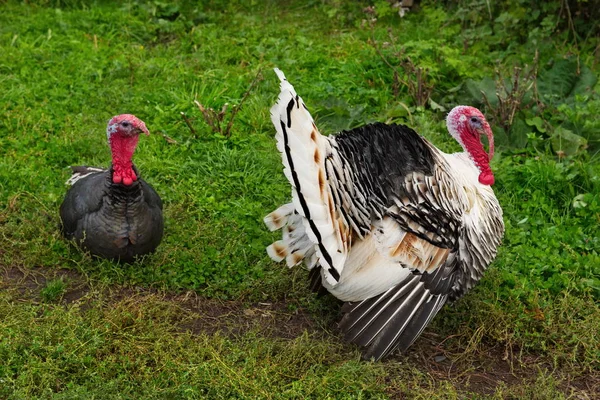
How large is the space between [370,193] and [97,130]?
2859mm

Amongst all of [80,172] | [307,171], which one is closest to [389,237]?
[307,171]

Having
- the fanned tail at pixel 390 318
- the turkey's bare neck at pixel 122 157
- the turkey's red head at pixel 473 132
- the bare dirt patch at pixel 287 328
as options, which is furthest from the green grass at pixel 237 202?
the turkey's red head at pixel 473 132

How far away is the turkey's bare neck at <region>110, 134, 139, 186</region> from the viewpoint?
4402 millimetres

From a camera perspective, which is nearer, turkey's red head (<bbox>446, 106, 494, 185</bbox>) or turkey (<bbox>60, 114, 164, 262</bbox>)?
turkey (<bbox>60, 114, 164, 262</bbox>)

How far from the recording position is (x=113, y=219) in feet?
14.8

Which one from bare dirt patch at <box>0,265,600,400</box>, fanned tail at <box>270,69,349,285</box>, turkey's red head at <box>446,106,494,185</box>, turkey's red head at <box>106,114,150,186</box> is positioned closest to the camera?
fanned tail at <box>270,69,349,285</box>

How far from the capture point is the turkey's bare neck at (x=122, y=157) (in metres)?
4.40

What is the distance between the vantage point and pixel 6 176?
539cm

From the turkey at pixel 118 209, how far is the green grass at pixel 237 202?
0.53 feet

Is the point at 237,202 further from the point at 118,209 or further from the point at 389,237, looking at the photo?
the point at 389,237

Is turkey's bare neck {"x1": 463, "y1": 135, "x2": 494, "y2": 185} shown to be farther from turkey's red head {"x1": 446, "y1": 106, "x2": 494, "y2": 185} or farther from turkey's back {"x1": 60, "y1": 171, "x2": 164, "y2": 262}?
turkey's back {"x1": 60, "y1": 171, "x2": 164, "y2": 262}

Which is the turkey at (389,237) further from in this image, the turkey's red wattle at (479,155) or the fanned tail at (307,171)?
the turkey's red wattle at (479,155)

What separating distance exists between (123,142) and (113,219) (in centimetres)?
44

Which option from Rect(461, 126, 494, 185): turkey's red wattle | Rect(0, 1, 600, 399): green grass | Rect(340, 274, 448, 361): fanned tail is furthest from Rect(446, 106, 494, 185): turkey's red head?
Rect(340, 274, 448, 361): fanned tail
